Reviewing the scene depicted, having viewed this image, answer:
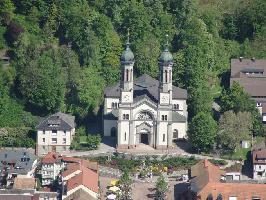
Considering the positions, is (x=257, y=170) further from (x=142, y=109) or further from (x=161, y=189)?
(x=142, y=109)

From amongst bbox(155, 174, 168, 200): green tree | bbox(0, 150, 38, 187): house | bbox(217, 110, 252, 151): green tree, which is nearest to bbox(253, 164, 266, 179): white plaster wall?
bbox(217, 110, 252, 151): green tree

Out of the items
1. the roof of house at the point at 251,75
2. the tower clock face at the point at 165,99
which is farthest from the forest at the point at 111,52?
the tower clock face at the point at 165,99

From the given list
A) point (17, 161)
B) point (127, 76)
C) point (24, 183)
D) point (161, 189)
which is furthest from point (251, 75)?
point (24, 183)

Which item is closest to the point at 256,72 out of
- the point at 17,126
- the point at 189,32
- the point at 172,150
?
the point at 189,32

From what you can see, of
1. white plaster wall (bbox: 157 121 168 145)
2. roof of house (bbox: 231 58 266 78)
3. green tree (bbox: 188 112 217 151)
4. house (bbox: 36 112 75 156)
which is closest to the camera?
green tree (bbox: 188 112 217 151)

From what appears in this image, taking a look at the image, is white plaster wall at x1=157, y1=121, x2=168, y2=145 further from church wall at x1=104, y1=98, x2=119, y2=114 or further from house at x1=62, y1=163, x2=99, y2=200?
house at x1=62, y1=163, x2=99, y2=200

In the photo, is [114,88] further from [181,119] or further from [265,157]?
[265,157]

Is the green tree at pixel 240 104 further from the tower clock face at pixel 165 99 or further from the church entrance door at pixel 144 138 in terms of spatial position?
the church entrance door at pixel 144 138
